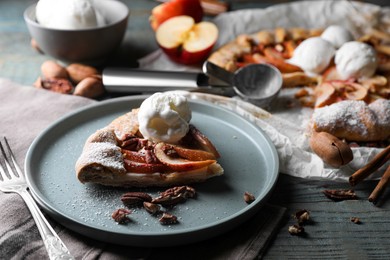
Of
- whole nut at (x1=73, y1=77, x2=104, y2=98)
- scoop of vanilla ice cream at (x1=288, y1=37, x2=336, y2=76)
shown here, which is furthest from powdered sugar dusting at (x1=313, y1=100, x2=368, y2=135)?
whole nut at (x1=73, y1=77, x2=104, y2=98)

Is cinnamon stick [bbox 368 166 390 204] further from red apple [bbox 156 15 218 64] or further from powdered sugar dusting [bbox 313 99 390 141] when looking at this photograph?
red apple [bbox 156 15 218 64]

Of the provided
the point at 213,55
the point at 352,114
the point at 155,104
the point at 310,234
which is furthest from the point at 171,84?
the point at 310,234

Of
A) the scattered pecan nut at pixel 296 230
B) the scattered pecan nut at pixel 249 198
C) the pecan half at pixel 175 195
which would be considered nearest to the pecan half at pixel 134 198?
the pecan half at pixel 175 195

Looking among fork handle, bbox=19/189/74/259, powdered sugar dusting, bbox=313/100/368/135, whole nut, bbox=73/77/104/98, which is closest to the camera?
fork handle, bbox=19/189/74/259

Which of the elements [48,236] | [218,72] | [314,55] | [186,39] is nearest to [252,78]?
[218,72]

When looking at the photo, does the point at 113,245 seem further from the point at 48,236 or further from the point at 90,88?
the point at 90,88

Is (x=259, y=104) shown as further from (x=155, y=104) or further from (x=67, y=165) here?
(x=67, y=165)

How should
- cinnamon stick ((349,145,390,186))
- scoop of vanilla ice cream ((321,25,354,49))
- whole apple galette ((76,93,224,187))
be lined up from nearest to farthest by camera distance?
whole apple galette ((76,93,224,187)) < cinnamon stick ((349,145,390,186)) < scoop of vanilla ice cream ((321,25,354,49))
